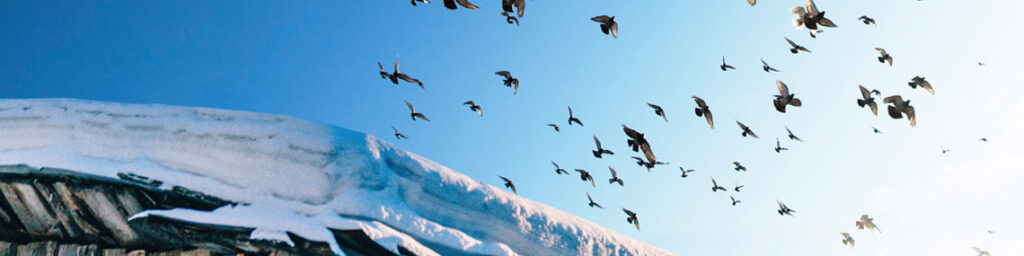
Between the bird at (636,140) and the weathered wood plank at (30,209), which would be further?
the bird at (636,140)

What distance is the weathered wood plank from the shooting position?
6340 millimetres

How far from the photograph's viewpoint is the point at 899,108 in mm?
8156

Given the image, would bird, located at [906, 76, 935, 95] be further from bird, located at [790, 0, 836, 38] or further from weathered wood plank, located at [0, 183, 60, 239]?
weathered wood plank, located at [0, 183, 60, 239]

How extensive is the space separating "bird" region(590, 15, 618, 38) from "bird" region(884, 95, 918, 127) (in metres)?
3.26

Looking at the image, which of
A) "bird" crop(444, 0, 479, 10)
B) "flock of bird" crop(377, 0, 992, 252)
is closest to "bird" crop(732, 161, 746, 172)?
"flock of bird" crop(377, 0, 992, 252)

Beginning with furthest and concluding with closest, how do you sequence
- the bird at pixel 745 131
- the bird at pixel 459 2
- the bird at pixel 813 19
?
the bird at pixel 745 131
the bird at pixel 813 19
the bird at pixel 459 2

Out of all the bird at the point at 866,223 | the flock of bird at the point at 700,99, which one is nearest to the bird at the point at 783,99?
the flock of bird at the point at 700,99

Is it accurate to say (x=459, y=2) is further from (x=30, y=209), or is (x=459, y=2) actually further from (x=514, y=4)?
(x=30, y=209)

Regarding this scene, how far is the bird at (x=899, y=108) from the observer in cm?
806

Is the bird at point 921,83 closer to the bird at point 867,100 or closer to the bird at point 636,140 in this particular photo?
the bird at point 867,100

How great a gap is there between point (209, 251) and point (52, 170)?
151cm

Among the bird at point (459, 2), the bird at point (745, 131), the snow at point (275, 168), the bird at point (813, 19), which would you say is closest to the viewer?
the bird at point (459, 2)

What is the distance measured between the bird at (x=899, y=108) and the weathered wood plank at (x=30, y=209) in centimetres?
863

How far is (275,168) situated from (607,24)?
3.85 metres
